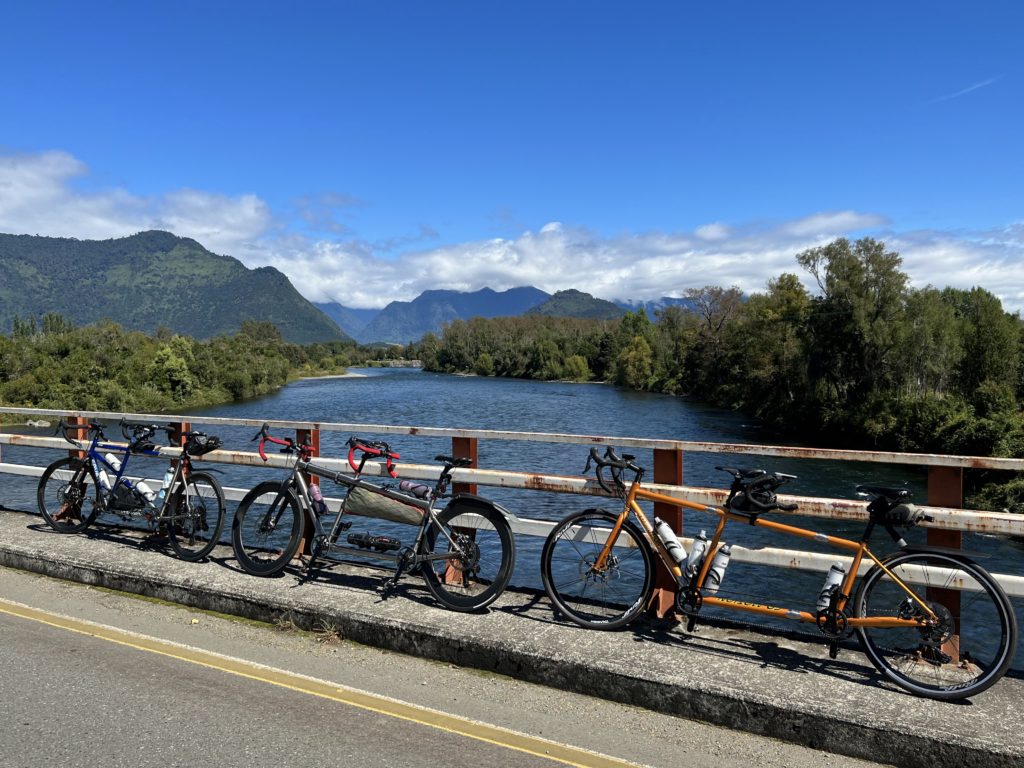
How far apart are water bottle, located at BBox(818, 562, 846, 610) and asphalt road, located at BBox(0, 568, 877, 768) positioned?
87 cm

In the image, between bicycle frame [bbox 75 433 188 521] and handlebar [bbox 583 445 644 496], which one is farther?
bicycle frame [bbox 75 433 188 521]

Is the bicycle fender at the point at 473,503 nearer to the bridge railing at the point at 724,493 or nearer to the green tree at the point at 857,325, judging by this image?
the bridge railing at the point at 724,493

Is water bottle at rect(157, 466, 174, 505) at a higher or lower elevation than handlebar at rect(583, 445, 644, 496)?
lower

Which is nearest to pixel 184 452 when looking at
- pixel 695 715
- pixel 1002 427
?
pixel 695 715

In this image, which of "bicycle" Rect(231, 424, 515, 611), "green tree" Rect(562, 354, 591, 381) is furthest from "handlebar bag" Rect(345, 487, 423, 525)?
"green tree" Rect(562, 354, 591, 381)

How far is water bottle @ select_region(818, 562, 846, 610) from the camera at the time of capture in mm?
4156

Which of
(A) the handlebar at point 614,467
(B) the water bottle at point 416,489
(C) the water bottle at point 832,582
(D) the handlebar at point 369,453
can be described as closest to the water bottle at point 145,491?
(D) the handlebar at point 369,453

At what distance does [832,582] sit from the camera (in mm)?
4160

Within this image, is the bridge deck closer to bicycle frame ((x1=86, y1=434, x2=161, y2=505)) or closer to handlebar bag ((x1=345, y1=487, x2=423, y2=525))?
handlebar bag ((x1=345, y1=487, x2=423, y2=525))

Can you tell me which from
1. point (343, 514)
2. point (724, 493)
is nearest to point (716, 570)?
point (724, 493)

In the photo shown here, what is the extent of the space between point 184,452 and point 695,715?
480cm

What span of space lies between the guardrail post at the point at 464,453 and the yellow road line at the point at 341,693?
1.76 meters

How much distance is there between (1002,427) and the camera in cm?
3325

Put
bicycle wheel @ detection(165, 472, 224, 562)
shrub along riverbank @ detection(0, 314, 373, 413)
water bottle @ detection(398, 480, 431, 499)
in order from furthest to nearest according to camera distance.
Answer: shrub along riverbank @ detection(0, 314, 373, 413)
bicycle wheel @ detection(165, 472, 224, 562)
water bottle @ detection(398, 480, 431, 499)
